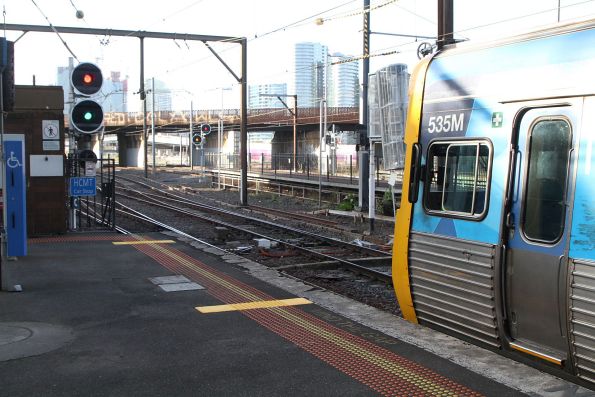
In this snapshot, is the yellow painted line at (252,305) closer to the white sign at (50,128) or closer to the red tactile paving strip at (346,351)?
the red tactile paving strip at (346,351)

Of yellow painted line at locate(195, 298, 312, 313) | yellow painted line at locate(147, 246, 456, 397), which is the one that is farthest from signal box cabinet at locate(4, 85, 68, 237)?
yellow painted line at locate(195, 298, 312, 313)

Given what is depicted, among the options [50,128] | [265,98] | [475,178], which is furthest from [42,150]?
[265,98]

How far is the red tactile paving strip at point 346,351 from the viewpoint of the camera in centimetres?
475

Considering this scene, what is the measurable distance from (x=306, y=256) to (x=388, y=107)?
394 centimetres

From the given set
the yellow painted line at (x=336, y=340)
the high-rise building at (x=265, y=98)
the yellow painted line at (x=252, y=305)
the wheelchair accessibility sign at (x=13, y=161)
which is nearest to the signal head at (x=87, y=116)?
the wheelchair accessibility sign at (x=13, y=161)

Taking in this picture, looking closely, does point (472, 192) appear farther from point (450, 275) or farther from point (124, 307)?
point (124, 307)

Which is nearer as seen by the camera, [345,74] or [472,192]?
[472,192]

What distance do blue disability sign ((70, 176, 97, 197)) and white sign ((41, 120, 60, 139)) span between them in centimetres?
105

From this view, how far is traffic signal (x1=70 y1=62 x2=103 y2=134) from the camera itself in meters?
12.6

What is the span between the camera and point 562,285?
4477 mm

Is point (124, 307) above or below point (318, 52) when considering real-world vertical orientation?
below

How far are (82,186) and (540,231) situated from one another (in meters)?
11.2

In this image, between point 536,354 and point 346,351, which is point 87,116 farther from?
point 536,354

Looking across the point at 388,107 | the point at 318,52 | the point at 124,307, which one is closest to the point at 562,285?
the point at 124,307
